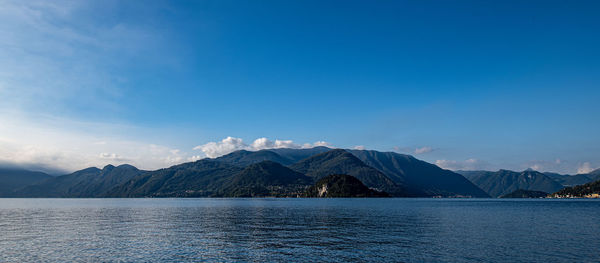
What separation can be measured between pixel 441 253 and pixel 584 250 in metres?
21.3

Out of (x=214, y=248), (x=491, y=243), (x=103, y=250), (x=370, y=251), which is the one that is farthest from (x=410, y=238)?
(x=103, y=250)

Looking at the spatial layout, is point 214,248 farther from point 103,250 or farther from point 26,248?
point 26,248

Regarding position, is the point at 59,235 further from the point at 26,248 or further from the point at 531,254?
the point at 531,254

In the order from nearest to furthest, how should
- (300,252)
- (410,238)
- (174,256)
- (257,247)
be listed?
(174,256)
(300,252)
(257,247)
(410,238)

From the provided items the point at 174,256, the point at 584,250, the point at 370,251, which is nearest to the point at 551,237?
the point at 584,250

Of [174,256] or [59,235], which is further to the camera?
[59,235]

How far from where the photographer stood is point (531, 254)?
50844 millimetres

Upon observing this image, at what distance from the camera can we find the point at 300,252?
173ft

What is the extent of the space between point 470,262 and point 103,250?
5010 cm

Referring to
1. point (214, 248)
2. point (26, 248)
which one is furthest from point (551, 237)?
point (26, 248)

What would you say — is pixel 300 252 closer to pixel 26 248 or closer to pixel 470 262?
pixel 470 262

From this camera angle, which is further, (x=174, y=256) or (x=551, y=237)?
(x=551, y=237)

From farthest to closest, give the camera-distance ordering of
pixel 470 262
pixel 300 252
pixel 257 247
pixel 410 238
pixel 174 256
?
pixel 410 238 → pixel 257 247 → pixel 300 252 → pixel 174 256 → pixel 470 262

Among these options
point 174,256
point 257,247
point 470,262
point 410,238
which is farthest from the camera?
point 410,238
